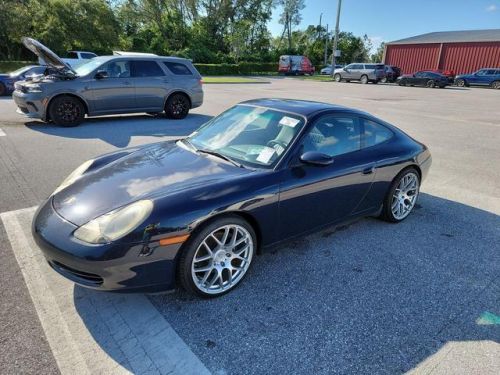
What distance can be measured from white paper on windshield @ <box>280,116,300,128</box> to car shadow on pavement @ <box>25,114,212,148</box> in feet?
15.4

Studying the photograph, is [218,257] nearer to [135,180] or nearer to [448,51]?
[135,180]

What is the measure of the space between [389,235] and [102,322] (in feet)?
9.38

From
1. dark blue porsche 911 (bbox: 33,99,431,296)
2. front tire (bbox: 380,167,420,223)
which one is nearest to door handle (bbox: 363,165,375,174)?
dark blue porsche 911 (bbox: 33,99,431,296)

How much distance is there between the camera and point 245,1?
59031 millimetres

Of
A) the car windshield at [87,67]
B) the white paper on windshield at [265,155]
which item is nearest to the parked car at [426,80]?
the car windshield at [87,67]

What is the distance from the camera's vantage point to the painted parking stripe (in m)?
2.23

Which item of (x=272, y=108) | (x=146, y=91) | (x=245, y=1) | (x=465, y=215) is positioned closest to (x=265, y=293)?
(x=272, y=108)

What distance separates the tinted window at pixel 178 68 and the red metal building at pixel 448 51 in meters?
38.0

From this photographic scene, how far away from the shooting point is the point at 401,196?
4.28 metres

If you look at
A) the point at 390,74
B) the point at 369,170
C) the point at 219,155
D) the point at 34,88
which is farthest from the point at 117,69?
the point at 390,74

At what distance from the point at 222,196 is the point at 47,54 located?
7750 mm

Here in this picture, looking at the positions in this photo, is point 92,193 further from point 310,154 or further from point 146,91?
point 146,91

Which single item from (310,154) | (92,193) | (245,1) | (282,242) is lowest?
(282,242)

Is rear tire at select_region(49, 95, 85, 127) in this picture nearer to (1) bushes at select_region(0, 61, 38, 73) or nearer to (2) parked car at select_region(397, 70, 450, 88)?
(1) bushes at select_region(0, 61, 38, 73)
